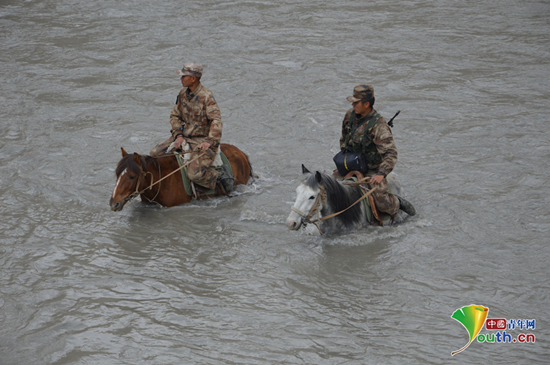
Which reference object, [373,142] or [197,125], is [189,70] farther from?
[373,142]

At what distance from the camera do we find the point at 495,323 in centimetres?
611

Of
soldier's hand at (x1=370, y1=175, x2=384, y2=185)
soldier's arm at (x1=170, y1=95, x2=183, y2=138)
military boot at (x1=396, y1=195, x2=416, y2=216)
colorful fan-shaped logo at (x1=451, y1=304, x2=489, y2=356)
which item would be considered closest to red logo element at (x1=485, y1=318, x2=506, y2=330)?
colorful fan-shaped logo at (x1=451, y1=304, x2=489, y2=356)

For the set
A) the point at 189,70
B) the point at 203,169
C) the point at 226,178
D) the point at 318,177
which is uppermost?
the point at 189,70

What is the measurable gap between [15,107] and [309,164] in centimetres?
752

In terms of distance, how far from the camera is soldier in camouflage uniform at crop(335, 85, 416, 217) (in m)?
7.68

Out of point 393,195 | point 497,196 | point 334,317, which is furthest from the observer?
point 497,196

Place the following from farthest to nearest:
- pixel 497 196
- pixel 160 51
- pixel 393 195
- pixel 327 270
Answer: pixel 160 51 → pixel 497 196 → pixel 393 195 → pixel 327 270

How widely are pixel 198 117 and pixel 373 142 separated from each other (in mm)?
2909

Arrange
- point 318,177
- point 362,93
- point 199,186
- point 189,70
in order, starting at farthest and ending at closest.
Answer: point 199,186 → point 189,70 → point 362,93 → point 318,177

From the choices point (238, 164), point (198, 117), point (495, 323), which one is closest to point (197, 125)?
point (198, 117)

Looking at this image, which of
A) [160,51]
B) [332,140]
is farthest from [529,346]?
Answer: [160,51]

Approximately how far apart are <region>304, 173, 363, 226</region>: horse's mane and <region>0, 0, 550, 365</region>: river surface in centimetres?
33

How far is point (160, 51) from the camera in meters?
17.6

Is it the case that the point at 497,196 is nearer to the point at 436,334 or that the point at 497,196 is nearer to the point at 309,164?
the point at 309,164
